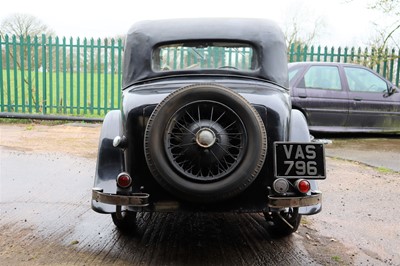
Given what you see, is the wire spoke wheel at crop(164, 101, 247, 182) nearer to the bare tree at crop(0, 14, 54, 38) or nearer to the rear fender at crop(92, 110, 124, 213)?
the rear fender at crop(92, 110, 124, 213)

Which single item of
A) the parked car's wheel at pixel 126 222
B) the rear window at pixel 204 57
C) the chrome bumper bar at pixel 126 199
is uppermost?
the rear window at pixel 204 57

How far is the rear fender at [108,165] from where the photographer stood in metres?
3.52

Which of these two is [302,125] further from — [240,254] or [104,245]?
[104,245]

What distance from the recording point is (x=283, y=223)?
397 cm

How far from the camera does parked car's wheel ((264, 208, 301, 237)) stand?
358cm

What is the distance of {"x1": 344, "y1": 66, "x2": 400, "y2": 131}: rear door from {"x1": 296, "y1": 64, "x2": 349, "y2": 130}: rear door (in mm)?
229

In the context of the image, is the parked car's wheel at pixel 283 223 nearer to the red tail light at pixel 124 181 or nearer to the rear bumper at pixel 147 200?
the rear bumper at pixel 147 200

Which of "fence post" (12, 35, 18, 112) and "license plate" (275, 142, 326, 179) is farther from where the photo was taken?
"fence post" (12, 35, 18, 112)

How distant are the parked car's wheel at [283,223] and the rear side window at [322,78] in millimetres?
5728

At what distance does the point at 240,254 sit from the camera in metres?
3.60

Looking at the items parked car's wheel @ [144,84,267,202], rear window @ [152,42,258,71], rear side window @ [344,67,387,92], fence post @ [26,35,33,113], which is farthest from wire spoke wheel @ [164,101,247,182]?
fence post @ [26,35,33,113]

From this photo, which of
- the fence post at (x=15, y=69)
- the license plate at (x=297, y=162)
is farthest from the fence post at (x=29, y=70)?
the license plate at (x=297, y=162)

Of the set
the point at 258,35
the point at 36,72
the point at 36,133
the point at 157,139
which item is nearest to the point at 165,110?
the point at 157,139

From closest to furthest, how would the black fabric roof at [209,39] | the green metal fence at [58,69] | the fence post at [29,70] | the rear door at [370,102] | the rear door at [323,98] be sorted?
1. the black fabric roof at [209,39]
2. the rear door at [323,98]
3. the rear door at [370,102]
4. the fence post at [29,70]
5. the green metal fence at [58,69]
